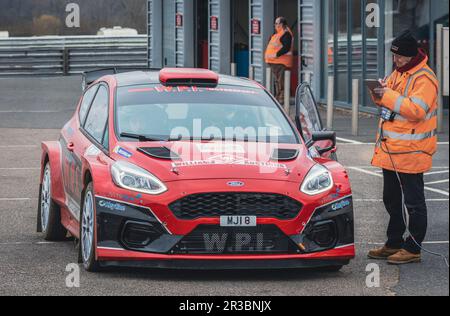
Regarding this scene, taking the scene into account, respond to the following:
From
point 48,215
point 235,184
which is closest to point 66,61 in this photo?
point 48,215

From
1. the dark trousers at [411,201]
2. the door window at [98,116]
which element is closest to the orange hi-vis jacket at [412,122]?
the dark trousers at [411,201]

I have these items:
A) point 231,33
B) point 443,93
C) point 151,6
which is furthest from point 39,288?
point 151,6

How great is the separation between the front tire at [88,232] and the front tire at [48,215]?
1339 mm

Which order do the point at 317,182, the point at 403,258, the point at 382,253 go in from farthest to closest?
1. the point at 382,253
2. the point at 403,258
3. the point at 317,182

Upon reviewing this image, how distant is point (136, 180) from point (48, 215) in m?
2.20

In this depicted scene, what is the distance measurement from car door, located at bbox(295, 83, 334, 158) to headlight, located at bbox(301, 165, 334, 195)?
2.68ft

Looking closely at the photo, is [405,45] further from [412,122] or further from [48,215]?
[48,215]

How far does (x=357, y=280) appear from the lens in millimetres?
9242

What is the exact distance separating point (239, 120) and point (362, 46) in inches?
654

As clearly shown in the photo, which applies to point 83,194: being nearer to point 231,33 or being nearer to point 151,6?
point 231,33

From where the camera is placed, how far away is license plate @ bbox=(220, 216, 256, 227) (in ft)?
29.6

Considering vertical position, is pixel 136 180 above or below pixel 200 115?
below

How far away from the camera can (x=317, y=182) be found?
9375 mm

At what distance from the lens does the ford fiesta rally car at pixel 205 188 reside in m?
9.03
